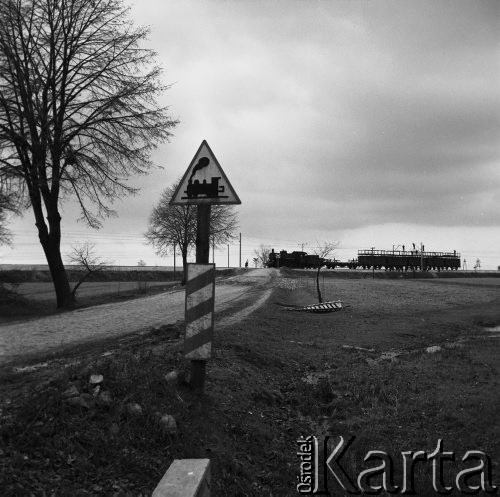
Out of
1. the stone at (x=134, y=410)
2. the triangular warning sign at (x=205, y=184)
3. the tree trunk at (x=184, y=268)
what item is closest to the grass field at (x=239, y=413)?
the stone at (x=134, y=410)

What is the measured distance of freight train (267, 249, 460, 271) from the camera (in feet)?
245

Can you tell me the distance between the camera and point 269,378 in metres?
8.56

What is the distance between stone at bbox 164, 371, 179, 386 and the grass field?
0.12 metres

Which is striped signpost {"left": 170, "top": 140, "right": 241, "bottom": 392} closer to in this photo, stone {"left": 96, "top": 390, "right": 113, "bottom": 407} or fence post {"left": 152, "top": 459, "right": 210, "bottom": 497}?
stone {"left": 96, "top": 390, "right": 113, "bottom": 407}

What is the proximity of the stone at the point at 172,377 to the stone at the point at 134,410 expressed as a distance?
1.02 meters

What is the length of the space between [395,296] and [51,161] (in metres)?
22.7

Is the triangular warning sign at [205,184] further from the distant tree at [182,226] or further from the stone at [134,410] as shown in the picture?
the distant tree at [182,226]

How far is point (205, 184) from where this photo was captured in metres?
6.52

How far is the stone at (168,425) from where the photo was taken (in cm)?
496

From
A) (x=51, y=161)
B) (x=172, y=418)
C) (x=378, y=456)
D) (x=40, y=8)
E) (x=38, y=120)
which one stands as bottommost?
(x=378, y=456)

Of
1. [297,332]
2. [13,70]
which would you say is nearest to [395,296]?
[297,332]

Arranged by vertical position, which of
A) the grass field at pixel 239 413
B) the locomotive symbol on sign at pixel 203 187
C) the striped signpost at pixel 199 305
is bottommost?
the grass field at pixel 239 413

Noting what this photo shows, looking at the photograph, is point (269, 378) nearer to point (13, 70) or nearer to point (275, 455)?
point (275, 455)

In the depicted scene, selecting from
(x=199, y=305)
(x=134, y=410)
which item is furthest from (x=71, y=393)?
(x=199, y=305)
